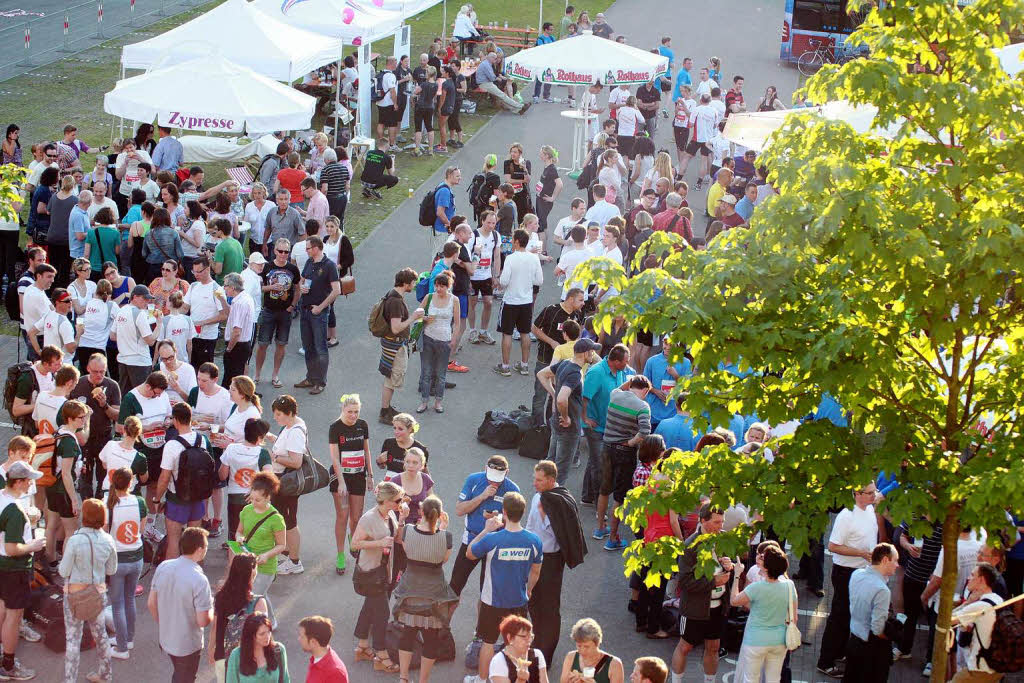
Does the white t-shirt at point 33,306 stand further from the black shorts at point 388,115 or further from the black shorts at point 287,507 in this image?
the black shorts at point 388,115

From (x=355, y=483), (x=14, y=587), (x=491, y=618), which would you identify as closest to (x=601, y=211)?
(x=355, y=483)

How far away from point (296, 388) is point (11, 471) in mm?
5721

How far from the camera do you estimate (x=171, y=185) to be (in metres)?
14.8

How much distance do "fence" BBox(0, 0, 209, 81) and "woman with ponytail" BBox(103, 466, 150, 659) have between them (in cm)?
2261

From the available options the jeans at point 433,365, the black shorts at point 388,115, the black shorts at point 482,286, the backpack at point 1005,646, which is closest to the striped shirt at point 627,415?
the jeans at point 433,365

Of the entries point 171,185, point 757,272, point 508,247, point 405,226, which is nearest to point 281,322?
point 171,185

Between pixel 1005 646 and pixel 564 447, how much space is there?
4.65 meters

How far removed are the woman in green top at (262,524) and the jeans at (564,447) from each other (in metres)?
3.55

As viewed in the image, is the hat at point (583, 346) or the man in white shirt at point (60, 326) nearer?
the hat at point (583, 346)

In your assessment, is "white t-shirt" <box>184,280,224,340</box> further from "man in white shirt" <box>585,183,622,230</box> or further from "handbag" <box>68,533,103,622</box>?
"man in white shirt" <box>585,183,622,230</box>

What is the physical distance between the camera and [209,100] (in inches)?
682

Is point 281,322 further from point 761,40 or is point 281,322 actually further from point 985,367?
point 761,40

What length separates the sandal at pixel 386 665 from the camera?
9.17 meters

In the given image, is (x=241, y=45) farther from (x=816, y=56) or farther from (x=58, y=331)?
(x=816, y=56)
